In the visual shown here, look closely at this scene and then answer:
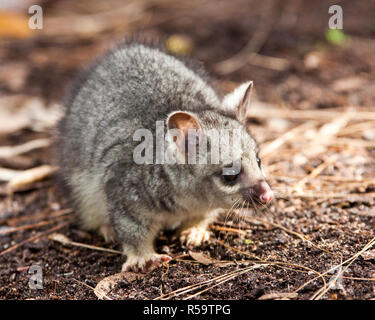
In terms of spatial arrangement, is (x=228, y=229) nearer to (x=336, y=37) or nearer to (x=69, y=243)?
(x=69, y=243)

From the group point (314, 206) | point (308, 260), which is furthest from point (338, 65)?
point (308, 260)

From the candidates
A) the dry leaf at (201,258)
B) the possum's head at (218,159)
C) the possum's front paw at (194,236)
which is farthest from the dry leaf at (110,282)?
the possum's head at (218,159)

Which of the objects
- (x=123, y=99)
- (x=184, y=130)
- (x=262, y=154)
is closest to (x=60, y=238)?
(x=123, y=99)

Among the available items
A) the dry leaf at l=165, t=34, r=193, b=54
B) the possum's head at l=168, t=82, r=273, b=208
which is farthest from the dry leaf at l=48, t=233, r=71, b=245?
the dry leaf at l=165, t=34, r=193, b=54

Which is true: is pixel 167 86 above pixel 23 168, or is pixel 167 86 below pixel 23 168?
above

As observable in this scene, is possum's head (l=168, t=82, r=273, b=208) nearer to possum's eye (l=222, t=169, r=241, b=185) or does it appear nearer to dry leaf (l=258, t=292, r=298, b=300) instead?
possum's eye (l=222, t=169, r=241, b=185)

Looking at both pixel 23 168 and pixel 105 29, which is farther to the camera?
pixel 105 29
